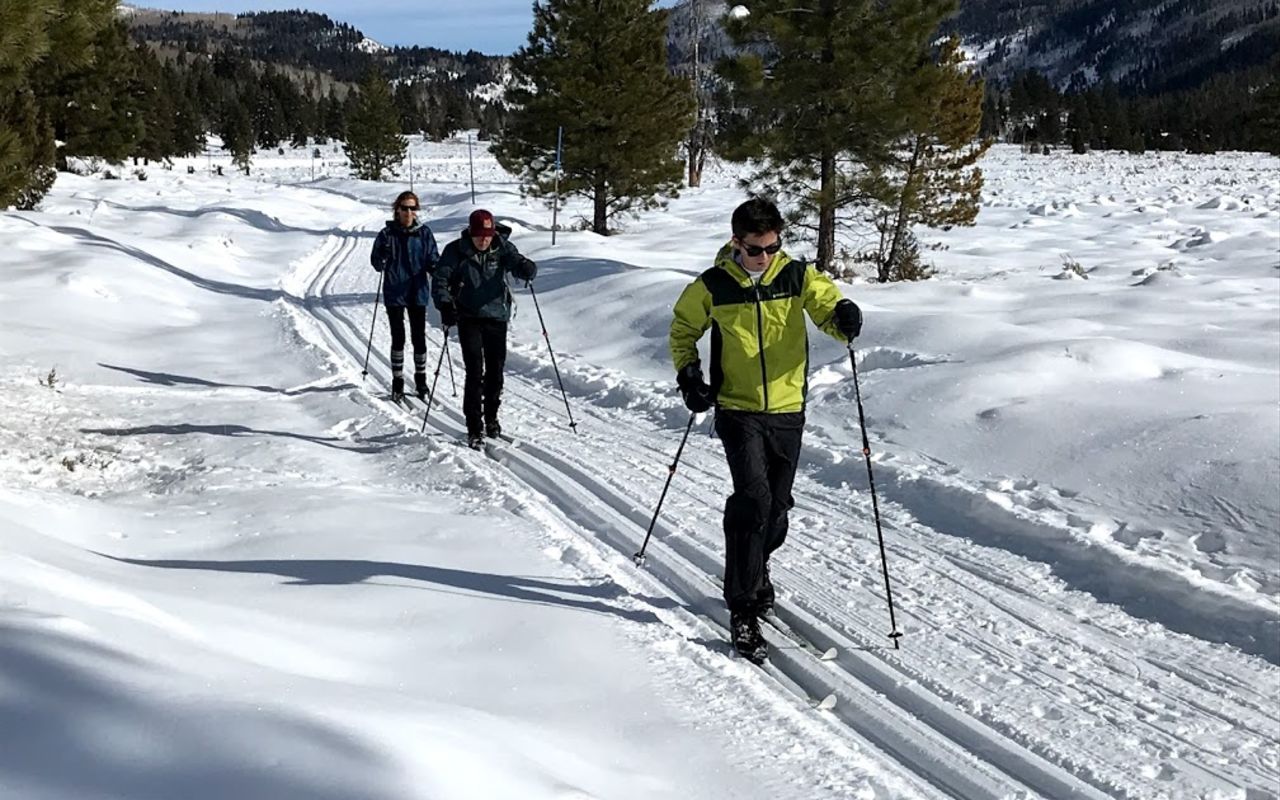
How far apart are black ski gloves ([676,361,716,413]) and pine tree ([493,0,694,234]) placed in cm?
2021

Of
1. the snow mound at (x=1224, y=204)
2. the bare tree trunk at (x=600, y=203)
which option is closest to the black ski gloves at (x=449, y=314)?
the bare tree trunk at (x=600, y=203)

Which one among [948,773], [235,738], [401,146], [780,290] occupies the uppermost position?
[401,146]

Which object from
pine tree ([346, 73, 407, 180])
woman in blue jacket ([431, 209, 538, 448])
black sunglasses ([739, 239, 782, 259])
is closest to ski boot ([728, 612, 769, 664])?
black sunglasses ([739, 239, 782, 259])

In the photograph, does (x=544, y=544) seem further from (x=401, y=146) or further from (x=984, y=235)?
(x=401, y=146)

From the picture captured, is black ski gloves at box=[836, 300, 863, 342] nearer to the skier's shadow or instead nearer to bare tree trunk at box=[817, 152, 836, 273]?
the skier's shadow

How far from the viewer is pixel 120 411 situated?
9.31 meters

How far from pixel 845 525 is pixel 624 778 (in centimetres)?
325

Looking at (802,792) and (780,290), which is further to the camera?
(780,290)

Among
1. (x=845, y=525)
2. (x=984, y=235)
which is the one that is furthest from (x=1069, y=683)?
(x=984, y=235)

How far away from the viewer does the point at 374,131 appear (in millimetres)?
58750

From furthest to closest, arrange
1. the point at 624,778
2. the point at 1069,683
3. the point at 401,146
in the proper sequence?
1. the point at 401,146
2. the point at 1069,683
3. the point at 624,778

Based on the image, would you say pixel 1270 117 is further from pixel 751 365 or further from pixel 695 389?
pixel 695 389

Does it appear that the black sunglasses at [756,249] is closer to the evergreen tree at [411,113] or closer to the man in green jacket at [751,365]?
the man in green jacket at [751,365]

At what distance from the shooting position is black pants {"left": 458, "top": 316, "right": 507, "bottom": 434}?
26.3 ft
